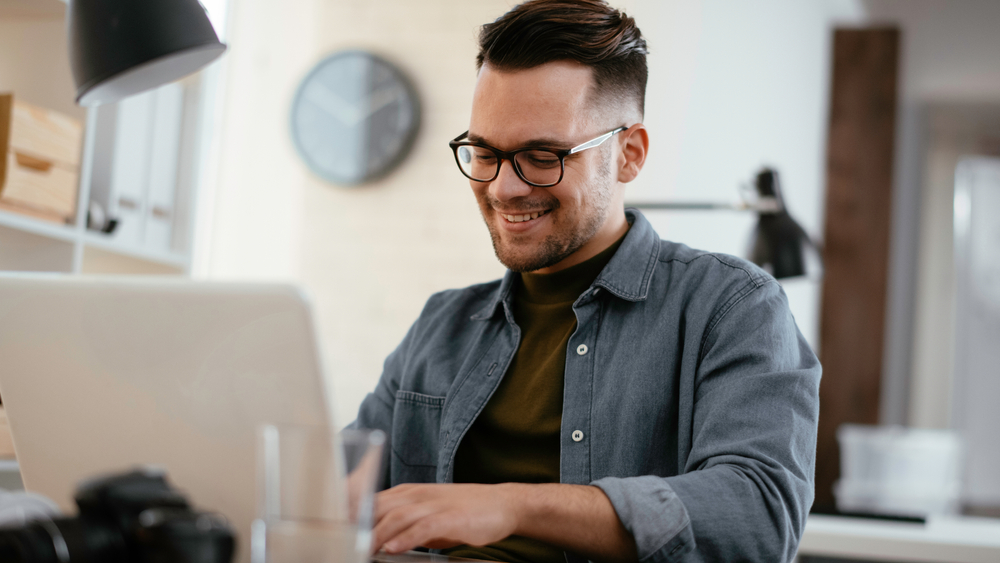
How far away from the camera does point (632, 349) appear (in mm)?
1197

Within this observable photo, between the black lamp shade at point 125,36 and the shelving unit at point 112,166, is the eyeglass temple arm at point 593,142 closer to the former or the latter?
the black lamp shade at point 125,36

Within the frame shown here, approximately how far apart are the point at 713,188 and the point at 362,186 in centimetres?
123

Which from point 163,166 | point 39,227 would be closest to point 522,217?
point 39,227

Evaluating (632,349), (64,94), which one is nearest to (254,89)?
(64,94)

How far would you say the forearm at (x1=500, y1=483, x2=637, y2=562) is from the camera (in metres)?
0.86

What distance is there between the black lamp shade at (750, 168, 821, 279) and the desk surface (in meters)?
0.52

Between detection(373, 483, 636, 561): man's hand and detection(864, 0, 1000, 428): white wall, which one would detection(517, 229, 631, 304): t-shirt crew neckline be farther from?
detection(864, 0, 1000, 428): white wall

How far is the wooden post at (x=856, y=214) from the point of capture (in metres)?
4.01

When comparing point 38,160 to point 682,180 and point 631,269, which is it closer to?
point 631,269

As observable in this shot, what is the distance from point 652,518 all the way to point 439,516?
23 centimetres

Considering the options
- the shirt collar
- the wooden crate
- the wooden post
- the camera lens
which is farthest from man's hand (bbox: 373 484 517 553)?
the wooden post

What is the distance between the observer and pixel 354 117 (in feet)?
10.6

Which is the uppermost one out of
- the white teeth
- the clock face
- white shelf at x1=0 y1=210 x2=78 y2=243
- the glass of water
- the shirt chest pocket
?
the clock face

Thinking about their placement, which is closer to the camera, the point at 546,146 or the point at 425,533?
the point at 425,533
